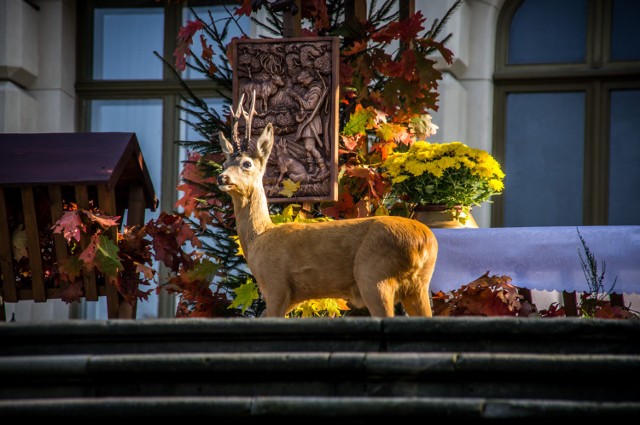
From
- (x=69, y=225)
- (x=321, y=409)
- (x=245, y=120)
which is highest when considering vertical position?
(x=245, y=120)

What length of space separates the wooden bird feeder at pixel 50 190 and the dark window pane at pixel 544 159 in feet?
13.4

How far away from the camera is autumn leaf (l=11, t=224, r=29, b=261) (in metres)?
6.54

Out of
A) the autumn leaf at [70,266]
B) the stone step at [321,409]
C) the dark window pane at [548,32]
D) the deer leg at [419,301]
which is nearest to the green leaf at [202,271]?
the autumn leaf at [70,266]

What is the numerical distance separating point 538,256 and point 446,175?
0.77m

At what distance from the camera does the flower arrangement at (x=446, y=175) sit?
6.77 m

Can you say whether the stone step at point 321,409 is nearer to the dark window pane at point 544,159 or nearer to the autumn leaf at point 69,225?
the autumn leaf at point 69,225

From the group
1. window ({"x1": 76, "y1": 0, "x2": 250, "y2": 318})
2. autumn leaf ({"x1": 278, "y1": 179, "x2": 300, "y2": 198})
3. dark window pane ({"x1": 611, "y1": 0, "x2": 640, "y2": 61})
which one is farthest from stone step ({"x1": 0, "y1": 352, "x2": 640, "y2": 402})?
window ({"x1": 76, "y1": 0, "x2": 250, "y2": 318})

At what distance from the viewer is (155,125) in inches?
427

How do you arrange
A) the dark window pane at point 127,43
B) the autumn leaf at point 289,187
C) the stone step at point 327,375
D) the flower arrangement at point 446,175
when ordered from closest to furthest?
the stone step at point 327,375 → the autumn leaf at point 289,187 → the flower arrangement at point 446,175 → the dark window pane at point 127,43

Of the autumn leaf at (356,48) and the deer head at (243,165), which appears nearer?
the deer head at (243,165)

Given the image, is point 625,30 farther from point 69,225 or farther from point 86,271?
point 69,225

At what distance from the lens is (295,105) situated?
6.80 meters

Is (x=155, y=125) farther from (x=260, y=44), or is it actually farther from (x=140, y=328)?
(x=140, y=328)

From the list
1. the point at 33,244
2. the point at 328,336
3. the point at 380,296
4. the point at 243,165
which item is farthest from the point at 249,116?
the point at 328,336
